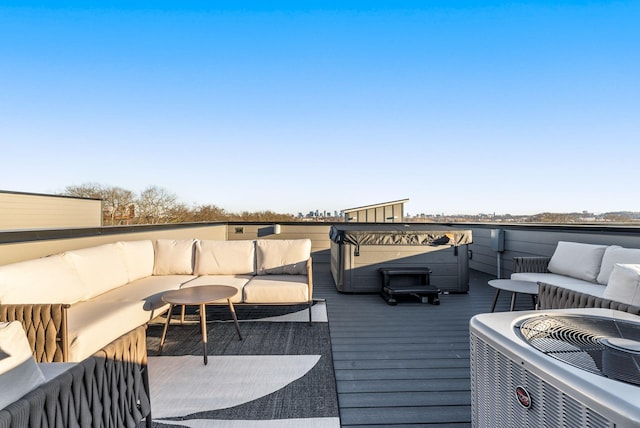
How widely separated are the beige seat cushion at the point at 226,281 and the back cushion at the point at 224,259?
4.4 inches

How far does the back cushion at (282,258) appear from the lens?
155 inches

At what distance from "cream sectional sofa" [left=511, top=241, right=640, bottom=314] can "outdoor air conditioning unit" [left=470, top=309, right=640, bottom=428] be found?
826mm

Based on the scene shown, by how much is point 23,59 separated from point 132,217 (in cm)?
537

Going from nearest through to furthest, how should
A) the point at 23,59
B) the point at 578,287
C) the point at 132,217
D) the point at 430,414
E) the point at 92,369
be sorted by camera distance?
1. the point at 92,369
2. the point at 430,414
3. the point at 578,287
4. the point at 23,59
5. the point at 132,217

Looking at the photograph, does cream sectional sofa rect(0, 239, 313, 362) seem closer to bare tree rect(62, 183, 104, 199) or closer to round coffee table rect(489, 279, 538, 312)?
round coffee table rect(489, 279, 538, 312)

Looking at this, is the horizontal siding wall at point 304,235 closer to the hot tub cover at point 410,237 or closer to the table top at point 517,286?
the hot tub cover at point 410,237

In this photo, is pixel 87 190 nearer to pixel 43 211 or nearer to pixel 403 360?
pixel 43 211

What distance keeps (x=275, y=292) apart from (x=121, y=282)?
5.44 feet

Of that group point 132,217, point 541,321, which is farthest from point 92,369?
point 132,217

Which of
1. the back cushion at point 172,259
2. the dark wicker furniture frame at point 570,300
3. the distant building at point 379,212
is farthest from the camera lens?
the distant building at point 379,212

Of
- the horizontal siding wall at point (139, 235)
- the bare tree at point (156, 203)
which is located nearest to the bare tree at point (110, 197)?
the bare tree at point (156, 203)

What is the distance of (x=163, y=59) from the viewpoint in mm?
7957

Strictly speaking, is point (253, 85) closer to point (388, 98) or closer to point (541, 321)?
point (388, 98)

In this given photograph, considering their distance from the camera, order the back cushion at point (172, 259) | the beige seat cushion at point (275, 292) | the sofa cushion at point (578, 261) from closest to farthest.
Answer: the beige seat cushion at point (275, 292)
the sofa cushion at point (578, 261)
the back cushion at point (172, 259)
